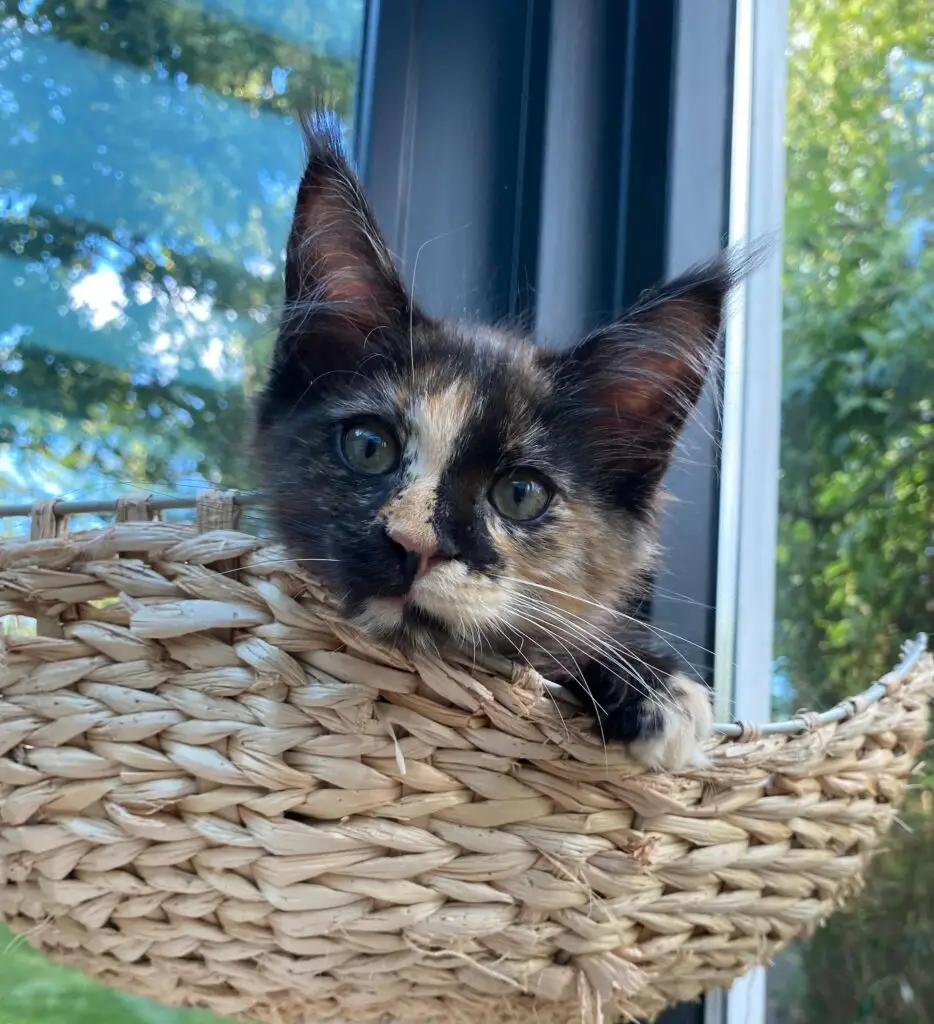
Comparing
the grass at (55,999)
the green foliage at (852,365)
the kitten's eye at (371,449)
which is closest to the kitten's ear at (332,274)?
the kitten's eye at (371,449)

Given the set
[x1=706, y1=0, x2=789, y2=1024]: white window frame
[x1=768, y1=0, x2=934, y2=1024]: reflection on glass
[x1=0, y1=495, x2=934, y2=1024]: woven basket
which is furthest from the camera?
[x1=706, y1=0, x2=789, y2=1024]: white window frame

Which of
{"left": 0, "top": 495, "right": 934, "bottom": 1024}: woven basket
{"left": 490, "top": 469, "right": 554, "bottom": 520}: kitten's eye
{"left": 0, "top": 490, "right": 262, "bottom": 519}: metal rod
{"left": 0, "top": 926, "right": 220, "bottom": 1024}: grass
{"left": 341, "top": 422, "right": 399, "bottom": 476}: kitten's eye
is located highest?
{"left": 341, "top": 422, "right": 399, "bottom": 476}: kitten's eye

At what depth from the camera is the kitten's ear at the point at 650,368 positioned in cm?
95

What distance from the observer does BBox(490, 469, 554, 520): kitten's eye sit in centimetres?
93

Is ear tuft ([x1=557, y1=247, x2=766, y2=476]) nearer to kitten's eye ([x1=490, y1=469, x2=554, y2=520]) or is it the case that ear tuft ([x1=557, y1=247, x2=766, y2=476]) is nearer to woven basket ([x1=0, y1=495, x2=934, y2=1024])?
kitten's eye ([x1=490, y1=469, x2=554, y2=520])

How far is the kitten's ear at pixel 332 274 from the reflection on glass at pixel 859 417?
2.03 ft

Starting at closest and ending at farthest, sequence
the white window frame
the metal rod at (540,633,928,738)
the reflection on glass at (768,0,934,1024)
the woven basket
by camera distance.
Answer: the woven basket < the metal rod at (540,633,928,738) < the reflection on glass at (768,0,934,1024) < the white window frame

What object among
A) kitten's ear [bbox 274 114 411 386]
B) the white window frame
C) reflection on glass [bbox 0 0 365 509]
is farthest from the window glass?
the white window frame

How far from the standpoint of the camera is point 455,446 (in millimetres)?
917

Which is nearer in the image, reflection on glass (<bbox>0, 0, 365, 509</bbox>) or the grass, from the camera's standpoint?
the grass

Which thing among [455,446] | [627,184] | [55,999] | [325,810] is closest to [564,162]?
[627,184]

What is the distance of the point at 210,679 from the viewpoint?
79 centimetres

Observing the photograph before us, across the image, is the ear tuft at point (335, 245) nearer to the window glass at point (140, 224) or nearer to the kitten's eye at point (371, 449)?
the kitten's eye at point (371, 449)

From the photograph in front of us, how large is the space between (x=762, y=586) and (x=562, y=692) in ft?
1.90
